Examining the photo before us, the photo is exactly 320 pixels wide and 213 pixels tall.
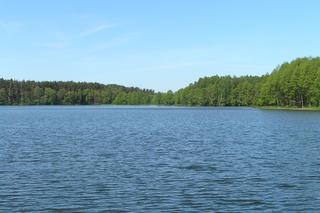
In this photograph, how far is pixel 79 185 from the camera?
93.1ft

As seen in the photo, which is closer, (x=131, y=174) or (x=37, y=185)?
(x=37, y=185)

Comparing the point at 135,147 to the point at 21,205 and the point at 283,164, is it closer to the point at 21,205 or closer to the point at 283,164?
the point at 283,164

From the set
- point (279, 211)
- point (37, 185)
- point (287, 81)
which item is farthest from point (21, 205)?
point (287, 81)

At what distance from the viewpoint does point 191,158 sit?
4044cm

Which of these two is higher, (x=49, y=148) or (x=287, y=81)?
(x=287, y=81)

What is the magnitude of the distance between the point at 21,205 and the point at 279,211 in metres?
11.7

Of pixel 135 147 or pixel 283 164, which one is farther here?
pixel 135 147

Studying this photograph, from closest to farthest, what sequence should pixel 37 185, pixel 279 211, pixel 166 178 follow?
pixel 279 211, pixel 37 185, pixel 166 178

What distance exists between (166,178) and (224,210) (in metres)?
8.25

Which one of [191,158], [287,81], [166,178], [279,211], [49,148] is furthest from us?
[287,81]

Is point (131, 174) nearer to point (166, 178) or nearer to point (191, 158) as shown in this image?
point (166, 178)

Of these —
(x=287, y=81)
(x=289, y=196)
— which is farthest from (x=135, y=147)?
(x=287, y=81)

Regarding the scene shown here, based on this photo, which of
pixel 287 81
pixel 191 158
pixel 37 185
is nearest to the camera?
pixel 37 185

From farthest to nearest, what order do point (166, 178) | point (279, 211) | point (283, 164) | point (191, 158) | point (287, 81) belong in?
point (287, 81), point (191, 158), point (283, 164), point (166, 178), point (279, 211)
